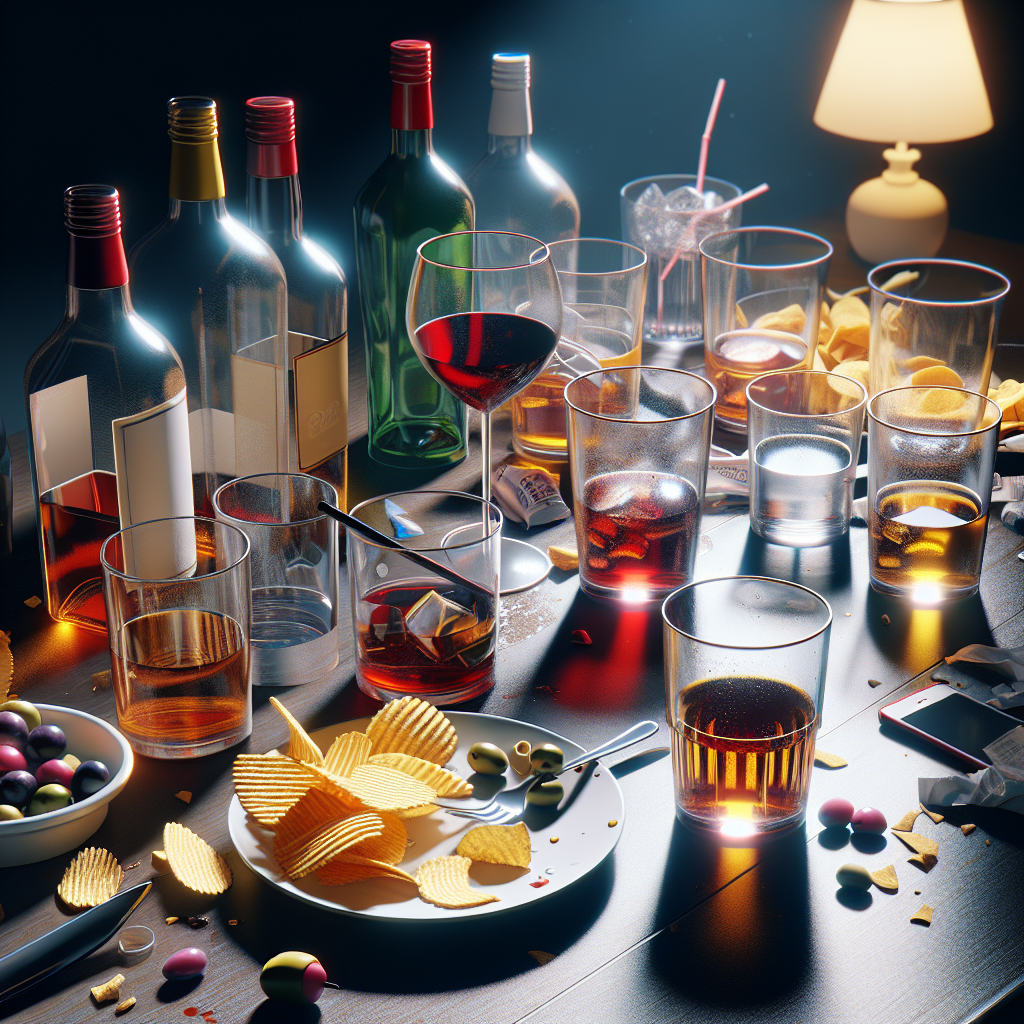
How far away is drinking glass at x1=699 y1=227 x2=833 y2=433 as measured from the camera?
1.47 m

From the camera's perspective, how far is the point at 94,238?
967mm

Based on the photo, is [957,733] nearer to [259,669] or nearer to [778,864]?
[778,864]

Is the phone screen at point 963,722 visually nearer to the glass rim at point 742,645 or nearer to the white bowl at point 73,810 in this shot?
the glass rim at point 742,645

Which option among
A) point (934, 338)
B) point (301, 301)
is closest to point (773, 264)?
point (934, 338)

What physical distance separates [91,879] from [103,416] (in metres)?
0.41

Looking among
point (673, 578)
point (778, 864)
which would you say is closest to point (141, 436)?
point (673, 578)

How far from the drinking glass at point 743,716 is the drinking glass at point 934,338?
24.6 inches

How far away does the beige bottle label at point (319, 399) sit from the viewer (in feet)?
3.74

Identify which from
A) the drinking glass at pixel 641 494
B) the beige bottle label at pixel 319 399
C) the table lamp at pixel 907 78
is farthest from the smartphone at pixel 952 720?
the table lamp at pixel 907 78

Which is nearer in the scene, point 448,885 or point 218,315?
point 448,885

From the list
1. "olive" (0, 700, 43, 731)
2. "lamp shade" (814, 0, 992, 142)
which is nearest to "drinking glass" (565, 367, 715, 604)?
"olive" (0, 700, 43, 731)

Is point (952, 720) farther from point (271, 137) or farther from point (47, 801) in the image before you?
point (271, 137)

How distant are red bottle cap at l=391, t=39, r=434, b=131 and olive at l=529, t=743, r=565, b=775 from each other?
66cm

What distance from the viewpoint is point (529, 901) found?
30.4 inches
